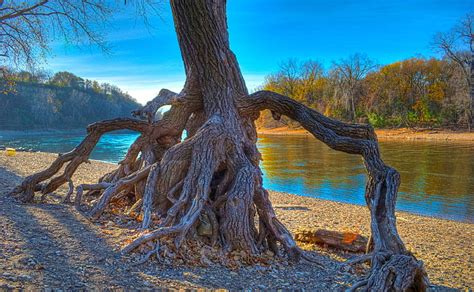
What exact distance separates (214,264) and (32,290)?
2.21 m

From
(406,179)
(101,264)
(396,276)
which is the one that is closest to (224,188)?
(101,264)

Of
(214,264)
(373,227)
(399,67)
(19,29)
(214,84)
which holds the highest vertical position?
(399,67)

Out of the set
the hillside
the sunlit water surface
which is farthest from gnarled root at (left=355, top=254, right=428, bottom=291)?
the hillside

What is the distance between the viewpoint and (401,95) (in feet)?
192

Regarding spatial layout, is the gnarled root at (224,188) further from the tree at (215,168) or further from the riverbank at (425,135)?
the riverbank at (425,135)

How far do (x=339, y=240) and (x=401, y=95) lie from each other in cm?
5667

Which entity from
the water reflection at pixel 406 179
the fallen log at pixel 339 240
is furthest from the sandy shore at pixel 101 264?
the water reflection at pixel 406 179

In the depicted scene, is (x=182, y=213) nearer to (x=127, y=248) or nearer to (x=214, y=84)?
(x=127, y=248)

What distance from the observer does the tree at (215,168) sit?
514 cm

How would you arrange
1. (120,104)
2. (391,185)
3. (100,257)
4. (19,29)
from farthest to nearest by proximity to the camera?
(120,104) < (19,29) < (391,185) < (100,257)

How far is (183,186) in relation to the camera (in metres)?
6.12

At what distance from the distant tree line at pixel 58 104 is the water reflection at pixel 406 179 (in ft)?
229

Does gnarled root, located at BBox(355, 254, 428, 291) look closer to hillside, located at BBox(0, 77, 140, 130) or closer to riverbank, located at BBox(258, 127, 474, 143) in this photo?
riverbank, located at BBox(258, 127, 474, 143)

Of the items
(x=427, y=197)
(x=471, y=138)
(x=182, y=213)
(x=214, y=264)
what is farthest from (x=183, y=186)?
(x=471, y=138)
